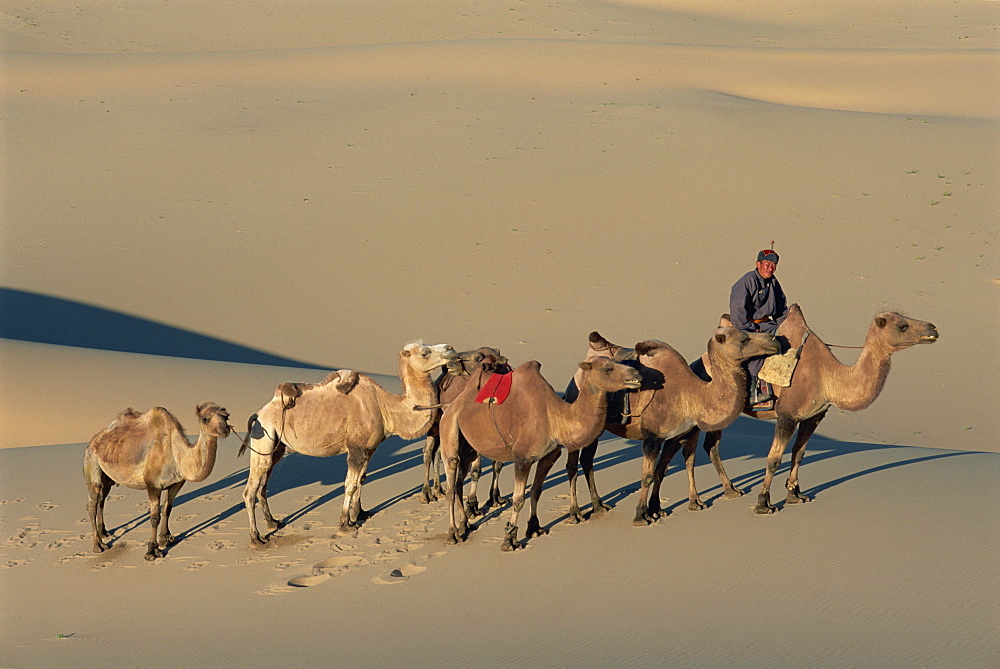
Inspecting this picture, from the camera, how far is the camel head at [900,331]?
399 inches

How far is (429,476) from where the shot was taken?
11438 mm

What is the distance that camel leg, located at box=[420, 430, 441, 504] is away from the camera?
36.8 feet

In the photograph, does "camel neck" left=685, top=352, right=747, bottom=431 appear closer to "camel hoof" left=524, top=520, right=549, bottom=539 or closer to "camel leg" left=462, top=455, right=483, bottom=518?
"camel hoof" left=524, top=520, right=549, bottom=539

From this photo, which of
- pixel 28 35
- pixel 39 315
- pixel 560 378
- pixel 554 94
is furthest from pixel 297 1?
pixel 560 378

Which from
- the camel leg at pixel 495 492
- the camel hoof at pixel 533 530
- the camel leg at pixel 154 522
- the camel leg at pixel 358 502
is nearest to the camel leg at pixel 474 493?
the camel leg at pixel 495 492

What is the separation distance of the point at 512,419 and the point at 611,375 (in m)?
1.05

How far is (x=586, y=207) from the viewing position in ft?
90.8

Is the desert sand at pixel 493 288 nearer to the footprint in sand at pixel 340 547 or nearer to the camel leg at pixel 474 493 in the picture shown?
the footprint in sand at pixel 340 547

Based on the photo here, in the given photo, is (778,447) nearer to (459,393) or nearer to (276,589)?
(459,393)

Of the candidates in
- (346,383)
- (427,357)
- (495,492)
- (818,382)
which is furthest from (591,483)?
(346,383)

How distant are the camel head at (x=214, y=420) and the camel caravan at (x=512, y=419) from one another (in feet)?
0.04

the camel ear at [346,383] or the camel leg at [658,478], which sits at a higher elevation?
the camel ear at [346,383]

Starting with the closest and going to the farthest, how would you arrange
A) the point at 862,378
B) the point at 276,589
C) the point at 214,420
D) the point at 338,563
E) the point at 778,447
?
the point at 276,589
the point at 214,420
the point at 338,563
the point at 862,378
the point at 778,447

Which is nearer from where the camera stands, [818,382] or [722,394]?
[722,394]
